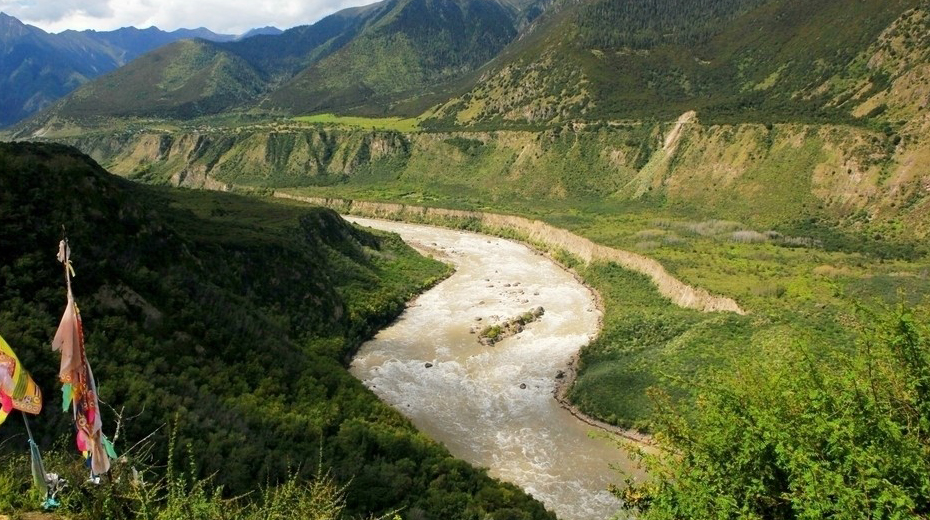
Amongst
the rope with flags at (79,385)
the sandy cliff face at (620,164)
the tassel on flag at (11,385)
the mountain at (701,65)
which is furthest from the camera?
the mountain at (701,65)

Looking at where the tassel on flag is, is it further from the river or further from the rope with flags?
the river

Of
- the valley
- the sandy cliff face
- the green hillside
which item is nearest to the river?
the valley

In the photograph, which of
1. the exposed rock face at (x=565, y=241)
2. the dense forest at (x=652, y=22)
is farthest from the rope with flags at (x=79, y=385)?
the dense forest at (x=652, y=22)

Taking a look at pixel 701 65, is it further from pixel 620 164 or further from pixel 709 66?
pixel 620 164

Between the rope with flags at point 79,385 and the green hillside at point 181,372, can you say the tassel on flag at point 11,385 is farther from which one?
the green hillside at point 181,372

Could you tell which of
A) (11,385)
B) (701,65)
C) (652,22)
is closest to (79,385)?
(11,385)

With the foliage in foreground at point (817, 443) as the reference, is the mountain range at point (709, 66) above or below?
above

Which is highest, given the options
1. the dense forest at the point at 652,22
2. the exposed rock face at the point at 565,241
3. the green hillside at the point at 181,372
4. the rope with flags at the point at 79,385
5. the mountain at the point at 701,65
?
the dense forest at the point at 652,22
